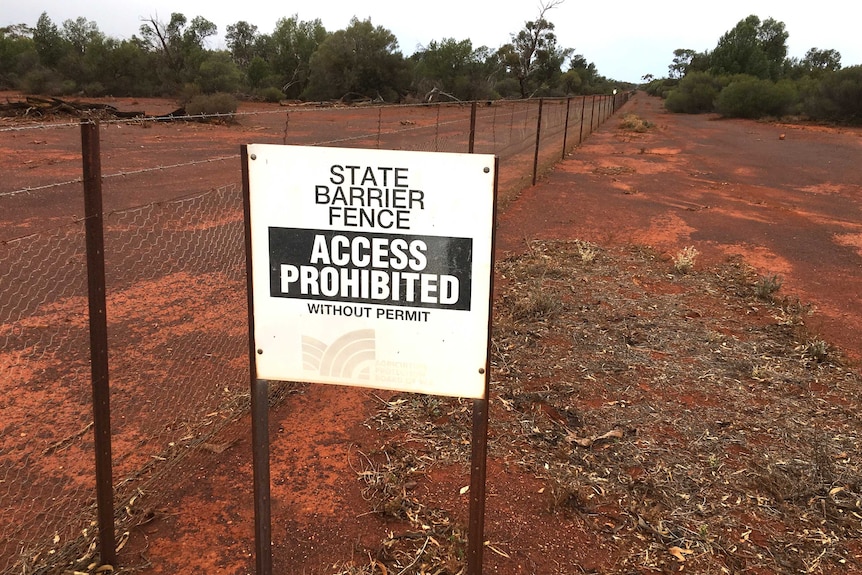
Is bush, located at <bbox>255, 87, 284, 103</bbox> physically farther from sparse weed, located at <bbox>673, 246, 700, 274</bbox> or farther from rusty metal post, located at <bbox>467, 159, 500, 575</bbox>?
rusty metal post, located at <bbox>467, 159, 500, 575</bbox>

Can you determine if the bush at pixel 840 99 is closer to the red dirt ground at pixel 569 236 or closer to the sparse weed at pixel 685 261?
the red dirt ground at pixel 569 236

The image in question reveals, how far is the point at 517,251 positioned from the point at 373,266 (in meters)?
6.97

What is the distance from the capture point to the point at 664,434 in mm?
Result: 4309

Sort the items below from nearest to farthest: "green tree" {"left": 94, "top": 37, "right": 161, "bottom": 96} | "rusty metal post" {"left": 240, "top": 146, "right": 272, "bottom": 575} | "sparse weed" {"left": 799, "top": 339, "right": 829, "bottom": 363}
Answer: "rusty metal post" {"left": 240, "top": 146, "right": 272, "bottom": 575}
"sparse weed" {"left": 799, "top": 339, "right": 829, "bottom": 363}
"green tree" {"left": 94, "top": 37, "right": 161, "bottom": 96}

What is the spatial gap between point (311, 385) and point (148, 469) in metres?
1.48

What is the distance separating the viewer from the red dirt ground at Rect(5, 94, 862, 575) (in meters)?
3.22

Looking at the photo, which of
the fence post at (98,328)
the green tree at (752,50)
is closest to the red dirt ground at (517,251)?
the fence post at (98,328)

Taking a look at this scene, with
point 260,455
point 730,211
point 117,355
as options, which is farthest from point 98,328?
point 730,211

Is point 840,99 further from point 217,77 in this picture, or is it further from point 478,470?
point 478,470

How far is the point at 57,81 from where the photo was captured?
35.4 meters

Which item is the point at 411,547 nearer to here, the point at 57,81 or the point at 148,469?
the point at 148,469

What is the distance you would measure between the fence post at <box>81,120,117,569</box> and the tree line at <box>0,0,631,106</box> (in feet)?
104

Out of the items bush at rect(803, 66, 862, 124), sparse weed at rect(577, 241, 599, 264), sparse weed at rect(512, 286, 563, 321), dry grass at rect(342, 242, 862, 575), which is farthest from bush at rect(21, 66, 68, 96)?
bush at rect(803, 66, 862, 124)

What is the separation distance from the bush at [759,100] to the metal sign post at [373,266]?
4734 cm
